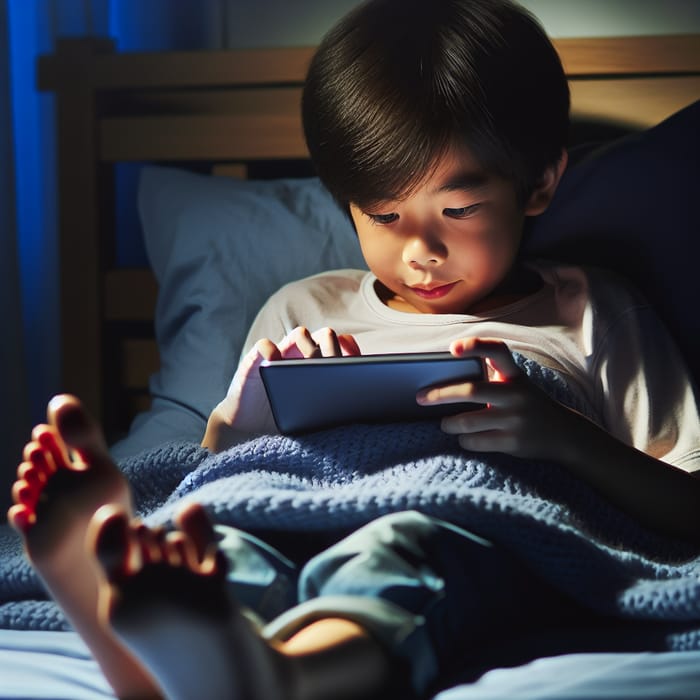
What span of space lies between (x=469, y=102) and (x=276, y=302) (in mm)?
404

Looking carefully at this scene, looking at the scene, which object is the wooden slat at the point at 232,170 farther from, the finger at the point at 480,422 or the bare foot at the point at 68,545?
the bare foot at the point at 68,545

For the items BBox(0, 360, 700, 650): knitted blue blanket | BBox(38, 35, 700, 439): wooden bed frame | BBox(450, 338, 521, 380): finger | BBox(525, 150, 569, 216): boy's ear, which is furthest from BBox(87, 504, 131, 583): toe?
BBox(38, 35, 700, 439): wooden bed frame

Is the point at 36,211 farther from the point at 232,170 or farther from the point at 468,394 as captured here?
the point at 468,394

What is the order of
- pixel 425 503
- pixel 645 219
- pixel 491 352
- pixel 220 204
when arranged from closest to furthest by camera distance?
pixel 425 503 → pixel 491 352 → pixel 645 219 → pixel 220 204

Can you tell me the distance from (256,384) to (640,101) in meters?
0.89

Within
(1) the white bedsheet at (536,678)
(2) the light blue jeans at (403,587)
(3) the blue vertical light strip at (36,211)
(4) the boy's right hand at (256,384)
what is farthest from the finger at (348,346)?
(3) the blue vertical light strip at (36,211)

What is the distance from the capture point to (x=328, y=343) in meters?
0.97

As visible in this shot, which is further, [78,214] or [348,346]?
[78,214]

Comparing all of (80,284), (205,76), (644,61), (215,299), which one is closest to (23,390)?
(80,284)

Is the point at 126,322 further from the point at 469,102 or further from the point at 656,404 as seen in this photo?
the point at 656,404

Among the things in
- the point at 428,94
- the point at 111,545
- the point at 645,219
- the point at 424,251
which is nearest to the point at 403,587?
the point at 111,545

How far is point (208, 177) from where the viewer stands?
5.10 ft

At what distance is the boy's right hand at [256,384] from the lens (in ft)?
3.18

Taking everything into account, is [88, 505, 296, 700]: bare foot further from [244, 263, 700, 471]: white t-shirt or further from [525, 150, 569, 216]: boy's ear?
[525, 150, 569, 216]: boy's ear
